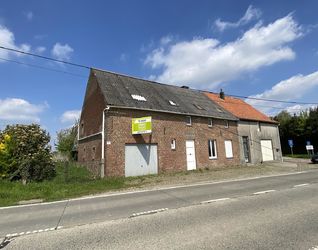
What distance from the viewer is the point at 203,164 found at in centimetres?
2169

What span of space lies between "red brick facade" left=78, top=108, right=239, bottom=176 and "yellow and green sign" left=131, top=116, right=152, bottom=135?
0.36 meters

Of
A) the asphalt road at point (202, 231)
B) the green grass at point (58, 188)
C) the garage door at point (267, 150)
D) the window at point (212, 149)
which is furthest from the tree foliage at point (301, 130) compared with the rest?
the asphalt road at point (202, 231)

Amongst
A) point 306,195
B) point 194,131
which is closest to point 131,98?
point 194,131

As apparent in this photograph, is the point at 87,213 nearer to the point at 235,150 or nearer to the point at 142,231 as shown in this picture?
the point at 142,231

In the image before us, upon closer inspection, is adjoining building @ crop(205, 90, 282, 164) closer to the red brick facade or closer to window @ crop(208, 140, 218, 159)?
the red brick facade

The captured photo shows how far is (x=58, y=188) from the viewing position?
13.1m

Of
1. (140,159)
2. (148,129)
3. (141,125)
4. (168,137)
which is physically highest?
(141,125)

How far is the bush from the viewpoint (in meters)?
15.0

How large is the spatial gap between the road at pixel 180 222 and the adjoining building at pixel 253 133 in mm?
16734

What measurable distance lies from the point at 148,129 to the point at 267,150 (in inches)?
656

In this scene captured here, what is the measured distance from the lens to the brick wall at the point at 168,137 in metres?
17.1

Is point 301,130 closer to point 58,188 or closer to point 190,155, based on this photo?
point 190,155

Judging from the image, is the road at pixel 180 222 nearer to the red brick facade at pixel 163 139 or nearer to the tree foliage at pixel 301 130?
the red brick facade at pixel 163 139

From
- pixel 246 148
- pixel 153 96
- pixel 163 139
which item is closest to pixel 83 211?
pixel 163 139
